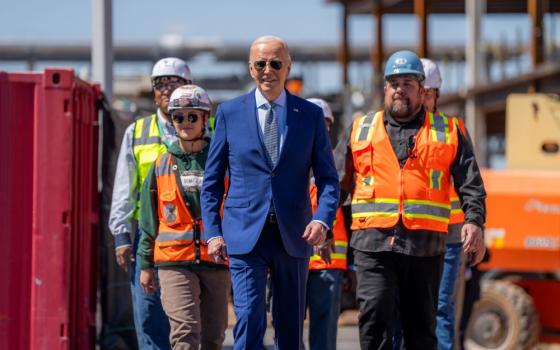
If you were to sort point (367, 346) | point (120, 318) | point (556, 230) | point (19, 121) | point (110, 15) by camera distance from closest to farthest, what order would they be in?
point (367, 346), point (19, 121), point (120, 318), point (110, 15), point (556, 230)

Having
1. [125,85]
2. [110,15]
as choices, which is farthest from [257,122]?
[125,85]

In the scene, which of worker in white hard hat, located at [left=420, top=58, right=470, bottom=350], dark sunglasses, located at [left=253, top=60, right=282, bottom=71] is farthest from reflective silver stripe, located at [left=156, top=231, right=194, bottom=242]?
worker in white hard hat, located at [left=420, top=58, right=470, bottom=350]

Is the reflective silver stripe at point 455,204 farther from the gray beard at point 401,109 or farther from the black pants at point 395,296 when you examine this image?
the gray beard at point 401,109

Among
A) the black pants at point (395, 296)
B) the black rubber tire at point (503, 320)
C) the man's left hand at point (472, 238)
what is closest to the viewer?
the man's left hand at point (472, 238)

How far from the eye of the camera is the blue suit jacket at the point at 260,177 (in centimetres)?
710

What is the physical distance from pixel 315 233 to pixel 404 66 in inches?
56.3

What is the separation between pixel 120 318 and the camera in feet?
36.2

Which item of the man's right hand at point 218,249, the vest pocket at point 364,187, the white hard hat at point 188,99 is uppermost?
the white hard hat at point 188,99

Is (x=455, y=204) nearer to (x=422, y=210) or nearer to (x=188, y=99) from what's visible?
(x=422, y=210)

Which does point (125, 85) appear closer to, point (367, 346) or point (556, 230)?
point (556, 230)

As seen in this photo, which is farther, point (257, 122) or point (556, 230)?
point (556, 230)

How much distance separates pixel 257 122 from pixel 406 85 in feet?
3.81

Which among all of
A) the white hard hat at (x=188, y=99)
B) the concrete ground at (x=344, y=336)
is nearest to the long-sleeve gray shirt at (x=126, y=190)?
the white hard hat at (x=188, y=99)

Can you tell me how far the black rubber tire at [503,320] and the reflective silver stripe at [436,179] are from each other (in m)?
6.07
